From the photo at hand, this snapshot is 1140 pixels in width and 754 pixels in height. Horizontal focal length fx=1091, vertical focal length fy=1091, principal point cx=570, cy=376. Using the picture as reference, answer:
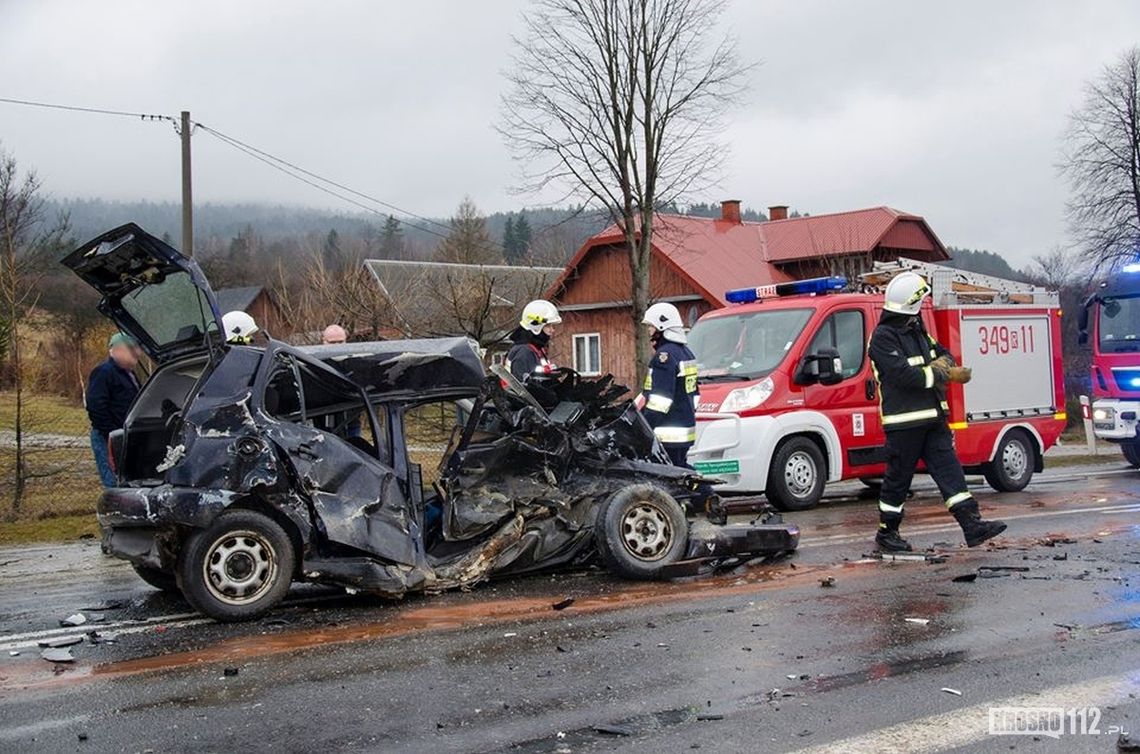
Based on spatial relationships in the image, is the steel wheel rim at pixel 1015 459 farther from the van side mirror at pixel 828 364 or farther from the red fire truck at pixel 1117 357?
the red fire truck at pixel 1117 357

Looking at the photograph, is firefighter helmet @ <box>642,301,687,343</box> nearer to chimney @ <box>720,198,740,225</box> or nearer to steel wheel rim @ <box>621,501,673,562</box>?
steel wheel rim @ <box>621,501,673,562</box>

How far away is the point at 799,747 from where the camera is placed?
4.14 metres

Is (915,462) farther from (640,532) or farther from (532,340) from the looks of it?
(532,340)

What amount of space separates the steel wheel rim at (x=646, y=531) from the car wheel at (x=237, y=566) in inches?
87.1

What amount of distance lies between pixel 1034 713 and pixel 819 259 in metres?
27.9

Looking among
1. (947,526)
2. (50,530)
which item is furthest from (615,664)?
(50,530)

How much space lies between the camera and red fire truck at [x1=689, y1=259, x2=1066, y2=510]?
37.1ft

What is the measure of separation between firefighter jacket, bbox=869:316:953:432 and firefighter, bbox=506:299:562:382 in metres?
2.61

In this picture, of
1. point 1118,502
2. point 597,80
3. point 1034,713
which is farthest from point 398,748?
point 597,80

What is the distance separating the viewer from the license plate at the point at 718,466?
11227 mm

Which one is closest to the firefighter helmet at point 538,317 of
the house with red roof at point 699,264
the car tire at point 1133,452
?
the car tire at point 1133,452

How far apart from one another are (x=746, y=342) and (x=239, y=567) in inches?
277

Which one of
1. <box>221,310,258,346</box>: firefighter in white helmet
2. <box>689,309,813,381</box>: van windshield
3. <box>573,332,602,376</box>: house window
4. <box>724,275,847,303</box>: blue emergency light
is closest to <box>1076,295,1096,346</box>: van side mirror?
<box>724,275,847,303</box>: blue emergency light

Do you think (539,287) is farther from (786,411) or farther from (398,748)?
(398,748)
